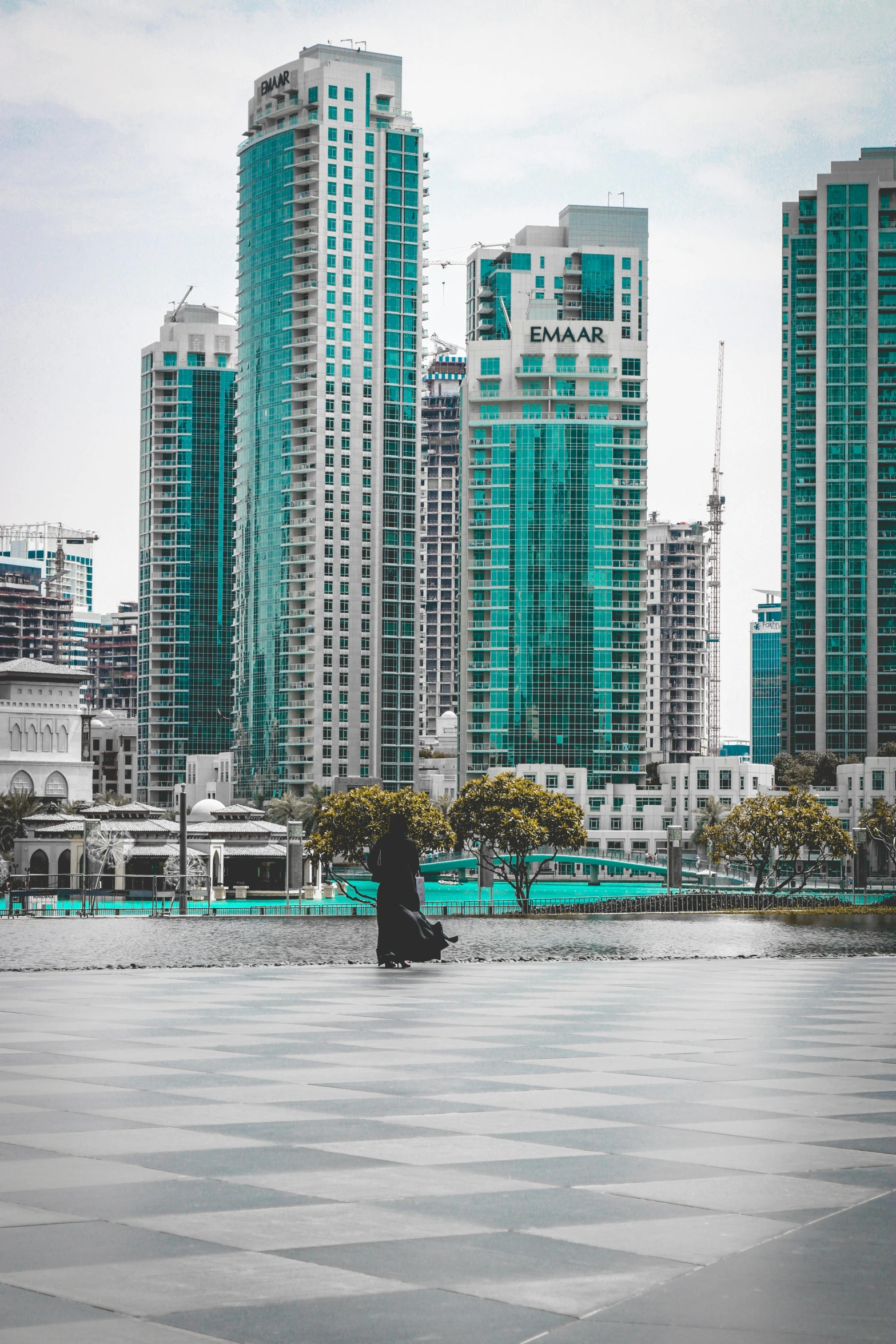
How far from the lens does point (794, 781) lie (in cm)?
17450

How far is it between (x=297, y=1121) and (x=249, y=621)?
181152 mm

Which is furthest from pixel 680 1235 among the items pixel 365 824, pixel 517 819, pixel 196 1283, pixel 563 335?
pixel 563 335

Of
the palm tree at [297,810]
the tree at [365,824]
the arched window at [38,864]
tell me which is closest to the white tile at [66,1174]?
the tree at [365,824]

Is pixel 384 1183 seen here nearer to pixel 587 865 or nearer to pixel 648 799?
pixel 587 865

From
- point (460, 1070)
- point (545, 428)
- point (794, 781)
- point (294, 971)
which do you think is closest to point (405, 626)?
point (545, 428)

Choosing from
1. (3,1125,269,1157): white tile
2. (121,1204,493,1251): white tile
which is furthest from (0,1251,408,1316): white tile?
(3,1125,269,1157): white tile

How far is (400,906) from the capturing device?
23484 millimetres

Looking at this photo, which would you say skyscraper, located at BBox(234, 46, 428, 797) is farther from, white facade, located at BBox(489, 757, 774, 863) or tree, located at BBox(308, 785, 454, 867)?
tree, located at BBox(308, 785, 454, 867)

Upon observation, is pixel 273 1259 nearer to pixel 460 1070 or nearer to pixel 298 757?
pixel 460 1070

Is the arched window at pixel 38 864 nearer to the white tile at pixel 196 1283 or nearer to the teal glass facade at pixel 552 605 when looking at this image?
the teal glass facade at pixel 552 605

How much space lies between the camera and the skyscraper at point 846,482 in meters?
187

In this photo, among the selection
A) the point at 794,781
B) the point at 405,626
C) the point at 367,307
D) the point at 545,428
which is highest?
the point at 367,307

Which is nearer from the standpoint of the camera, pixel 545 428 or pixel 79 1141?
pixel 79 1141

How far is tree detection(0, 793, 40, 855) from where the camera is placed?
118 meters
